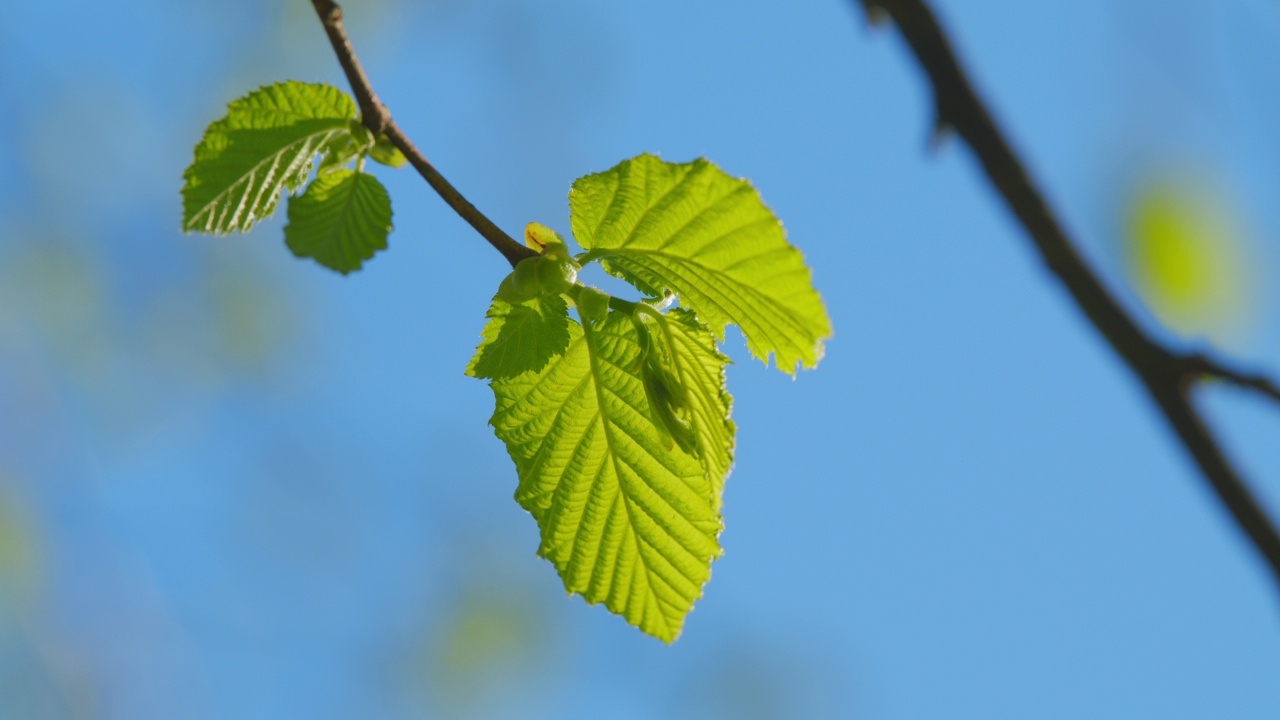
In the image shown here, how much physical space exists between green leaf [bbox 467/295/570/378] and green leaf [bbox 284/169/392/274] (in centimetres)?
26

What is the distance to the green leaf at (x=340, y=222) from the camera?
57.4 inches

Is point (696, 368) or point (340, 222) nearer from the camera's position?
point (696, 368)

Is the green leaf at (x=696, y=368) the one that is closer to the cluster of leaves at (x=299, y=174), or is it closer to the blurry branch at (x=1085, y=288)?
the cluster of leaves at (x=299, y=174)

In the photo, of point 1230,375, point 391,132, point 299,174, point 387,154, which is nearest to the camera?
point 1230,375

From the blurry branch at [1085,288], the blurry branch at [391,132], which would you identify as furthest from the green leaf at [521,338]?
the blurry branch at [1085,288]

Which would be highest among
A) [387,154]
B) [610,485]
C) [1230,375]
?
[387,154]

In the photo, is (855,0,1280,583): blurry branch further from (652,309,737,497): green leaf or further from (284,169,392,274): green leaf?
(284,169,392,274): green leaf

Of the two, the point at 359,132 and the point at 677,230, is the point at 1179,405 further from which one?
the point at 359,132

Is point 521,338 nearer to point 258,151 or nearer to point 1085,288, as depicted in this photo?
point 258,151

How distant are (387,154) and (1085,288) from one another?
0.81 m

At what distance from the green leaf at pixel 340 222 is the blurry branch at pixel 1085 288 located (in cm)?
82

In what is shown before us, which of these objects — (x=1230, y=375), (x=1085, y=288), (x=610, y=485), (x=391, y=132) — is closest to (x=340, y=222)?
(x=391, y=132)

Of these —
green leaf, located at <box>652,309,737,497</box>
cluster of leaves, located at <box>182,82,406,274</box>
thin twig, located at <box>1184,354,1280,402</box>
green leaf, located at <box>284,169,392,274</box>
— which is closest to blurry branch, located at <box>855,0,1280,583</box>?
thin twig, located at <box>1184,354,1280,402</box>

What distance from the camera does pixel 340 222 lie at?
149 cm
